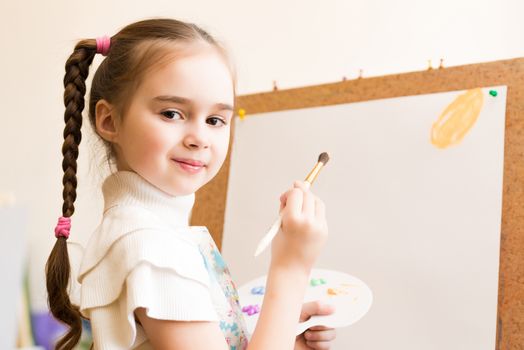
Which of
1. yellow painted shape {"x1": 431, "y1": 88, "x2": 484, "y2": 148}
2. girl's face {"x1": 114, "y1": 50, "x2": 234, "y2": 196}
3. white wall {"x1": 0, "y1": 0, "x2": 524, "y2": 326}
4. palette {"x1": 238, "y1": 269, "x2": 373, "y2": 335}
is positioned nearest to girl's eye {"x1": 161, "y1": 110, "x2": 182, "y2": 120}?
girl's face {"x1": 114, "y1": 50, "x2": 234, "y2": 196}

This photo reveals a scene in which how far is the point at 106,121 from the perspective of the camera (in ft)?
2.42

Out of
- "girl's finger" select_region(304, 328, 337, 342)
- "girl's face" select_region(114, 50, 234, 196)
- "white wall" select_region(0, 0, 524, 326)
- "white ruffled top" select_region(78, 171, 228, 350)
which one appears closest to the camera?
"white ruffled top" select_region(78, 171, 228, 350)

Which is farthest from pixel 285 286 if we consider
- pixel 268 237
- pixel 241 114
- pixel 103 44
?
pixel 241 114

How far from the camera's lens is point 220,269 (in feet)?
2.56

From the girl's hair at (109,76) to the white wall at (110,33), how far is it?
2.39 ft

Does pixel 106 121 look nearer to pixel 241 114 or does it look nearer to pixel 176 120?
pixel 176 120

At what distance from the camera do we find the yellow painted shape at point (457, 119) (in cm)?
99

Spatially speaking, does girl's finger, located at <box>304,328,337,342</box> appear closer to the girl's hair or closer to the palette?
the palette

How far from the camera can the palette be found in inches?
34.5

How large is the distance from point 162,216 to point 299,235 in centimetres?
18

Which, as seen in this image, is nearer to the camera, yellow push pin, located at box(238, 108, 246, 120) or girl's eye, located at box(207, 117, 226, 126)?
girl's eye, located at box(207, 117, 226, 126)

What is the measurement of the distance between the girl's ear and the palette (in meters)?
0.37

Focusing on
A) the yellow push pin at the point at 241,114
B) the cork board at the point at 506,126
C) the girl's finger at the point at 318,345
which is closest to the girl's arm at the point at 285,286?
the girl's finger at the point at 318,345

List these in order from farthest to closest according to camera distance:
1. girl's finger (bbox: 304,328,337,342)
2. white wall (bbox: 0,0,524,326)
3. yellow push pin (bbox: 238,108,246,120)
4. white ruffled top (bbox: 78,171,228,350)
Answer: white wall (bbox: 0,0,524,326) < yellow push pin (bbox: 238,108,246,120) < girl's finger (bbox: 304,328,337,342) < white ruffled top (bbox: 78,171,228,350)
